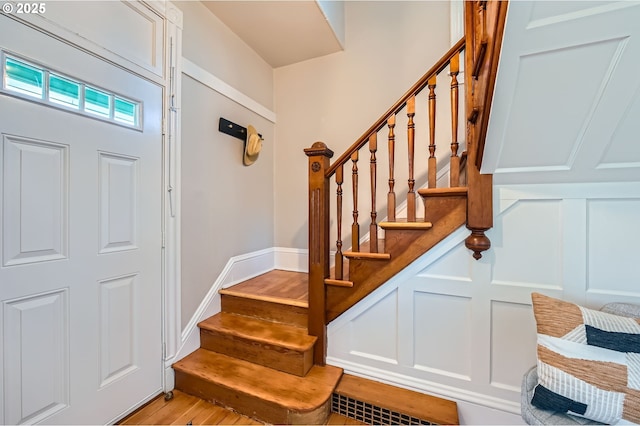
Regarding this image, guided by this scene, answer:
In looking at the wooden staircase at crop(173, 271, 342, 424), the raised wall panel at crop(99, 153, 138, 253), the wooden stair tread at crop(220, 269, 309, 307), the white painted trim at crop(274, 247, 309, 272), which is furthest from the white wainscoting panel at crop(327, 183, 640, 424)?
the raised wall panel at crop(99, 153, 138, 253)

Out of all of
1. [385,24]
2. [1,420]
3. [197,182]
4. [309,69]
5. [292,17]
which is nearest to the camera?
[1,420]

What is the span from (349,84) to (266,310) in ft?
7.49

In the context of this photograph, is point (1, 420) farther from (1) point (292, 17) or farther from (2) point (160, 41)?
(1) point (292, 17)

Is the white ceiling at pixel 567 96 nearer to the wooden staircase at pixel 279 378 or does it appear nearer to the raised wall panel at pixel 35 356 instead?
the wooden staircase at pixel 279 378

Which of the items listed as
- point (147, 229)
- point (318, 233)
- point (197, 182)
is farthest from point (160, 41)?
point (318, 233)

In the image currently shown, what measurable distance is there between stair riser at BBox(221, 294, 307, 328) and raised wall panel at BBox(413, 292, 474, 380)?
788 millimetres

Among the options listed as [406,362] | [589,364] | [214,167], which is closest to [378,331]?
[406,362]

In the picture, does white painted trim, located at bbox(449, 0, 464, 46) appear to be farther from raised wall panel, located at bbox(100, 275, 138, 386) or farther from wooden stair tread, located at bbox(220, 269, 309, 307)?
raised wall panel, located at bbox(100, 275, 138, 386)

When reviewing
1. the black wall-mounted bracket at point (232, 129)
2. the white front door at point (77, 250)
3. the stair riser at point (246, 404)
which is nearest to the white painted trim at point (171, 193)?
the white front door at point (77, 250)

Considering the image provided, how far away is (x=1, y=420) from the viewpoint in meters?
1.09

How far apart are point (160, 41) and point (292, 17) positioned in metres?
1.06

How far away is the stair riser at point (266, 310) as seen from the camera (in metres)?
1.89

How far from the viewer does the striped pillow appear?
904 millimetres

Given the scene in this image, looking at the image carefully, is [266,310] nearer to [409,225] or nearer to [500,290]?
[409,225]
